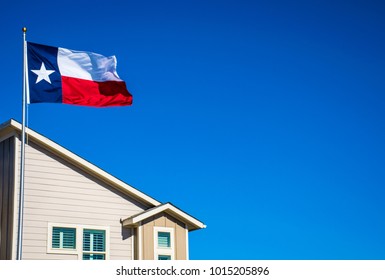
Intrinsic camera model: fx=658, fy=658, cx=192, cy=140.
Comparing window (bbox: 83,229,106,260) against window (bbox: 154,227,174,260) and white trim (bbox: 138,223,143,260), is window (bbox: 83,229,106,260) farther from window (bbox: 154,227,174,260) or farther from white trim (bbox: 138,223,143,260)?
window (bbox: 154,227,174,260)

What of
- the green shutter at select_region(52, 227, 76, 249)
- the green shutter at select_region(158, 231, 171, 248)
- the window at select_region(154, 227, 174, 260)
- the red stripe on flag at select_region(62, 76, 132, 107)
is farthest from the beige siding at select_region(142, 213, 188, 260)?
the red stripe on flag at select_region(62, 76, 132, 107)

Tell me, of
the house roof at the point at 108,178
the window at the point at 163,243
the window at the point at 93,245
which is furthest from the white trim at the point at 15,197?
the window at the point at 163,243

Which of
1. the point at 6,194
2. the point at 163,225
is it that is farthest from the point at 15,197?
the point at 163,225

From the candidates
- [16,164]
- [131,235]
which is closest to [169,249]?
[131,235]

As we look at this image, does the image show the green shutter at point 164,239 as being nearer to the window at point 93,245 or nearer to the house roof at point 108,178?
the house roof at point 108,178

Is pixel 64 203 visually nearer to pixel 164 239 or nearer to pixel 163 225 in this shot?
pixel 163 225
